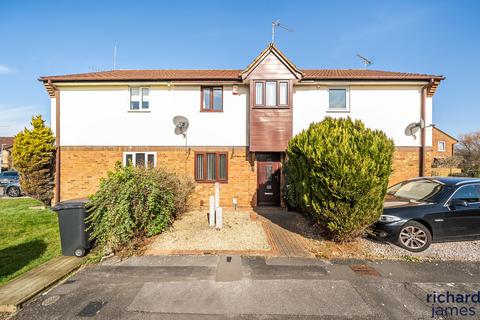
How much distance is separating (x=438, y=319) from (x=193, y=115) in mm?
9088

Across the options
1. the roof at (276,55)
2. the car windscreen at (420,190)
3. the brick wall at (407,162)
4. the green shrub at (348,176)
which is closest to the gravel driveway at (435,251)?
the green shrub at (348,176)

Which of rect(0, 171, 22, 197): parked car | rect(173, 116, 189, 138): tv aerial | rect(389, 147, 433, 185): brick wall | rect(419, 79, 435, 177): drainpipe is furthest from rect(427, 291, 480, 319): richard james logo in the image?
rect(0, 171, 22, 197): parked car

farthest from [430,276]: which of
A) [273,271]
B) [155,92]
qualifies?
[155,92]

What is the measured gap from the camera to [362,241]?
5.34m

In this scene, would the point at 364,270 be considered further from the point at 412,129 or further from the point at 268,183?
the point at 412,129

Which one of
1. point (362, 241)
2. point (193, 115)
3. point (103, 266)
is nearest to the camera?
point (103, 266)

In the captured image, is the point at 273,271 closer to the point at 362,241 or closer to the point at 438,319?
the point at 438,319

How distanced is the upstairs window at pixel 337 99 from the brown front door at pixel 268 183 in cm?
362

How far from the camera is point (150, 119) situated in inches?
370

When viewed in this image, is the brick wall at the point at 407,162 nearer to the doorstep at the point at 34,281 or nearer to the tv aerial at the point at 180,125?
the tv aerial at the point at 180,125

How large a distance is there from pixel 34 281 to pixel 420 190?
8.84 metres

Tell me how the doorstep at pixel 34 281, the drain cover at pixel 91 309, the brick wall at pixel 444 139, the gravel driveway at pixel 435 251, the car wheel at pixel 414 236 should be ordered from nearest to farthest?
the drain cover at pixel 91 309, the doorstep at pixel 34 281, the gravel driveway at pixel 435 251, the car wheel at pixel 414 236, the brick wall at pixel 444 139

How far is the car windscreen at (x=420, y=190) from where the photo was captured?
530 centimetres

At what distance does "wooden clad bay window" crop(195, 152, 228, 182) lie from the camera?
30.7 ft
